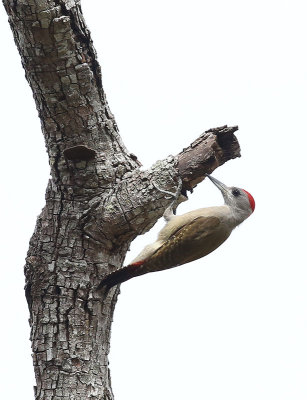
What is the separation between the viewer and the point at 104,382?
3.84 meters

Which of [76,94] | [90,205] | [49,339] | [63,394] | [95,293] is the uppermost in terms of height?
[76,94]

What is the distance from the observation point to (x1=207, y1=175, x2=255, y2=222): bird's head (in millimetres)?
4992

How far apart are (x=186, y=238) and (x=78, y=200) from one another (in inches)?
38.3

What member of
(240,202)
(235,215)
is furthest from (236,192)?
(235,215)

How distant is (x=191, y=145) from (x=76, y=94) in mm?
833

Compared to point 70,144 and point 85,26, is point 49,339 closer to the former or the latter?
point 70,144

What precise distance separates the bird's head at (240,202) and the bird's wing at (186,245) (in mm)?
362

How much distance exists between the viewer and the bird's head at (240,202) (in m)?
4.99

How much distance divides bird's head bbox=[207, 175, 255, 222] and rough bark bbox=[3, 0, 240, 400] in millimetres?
1215

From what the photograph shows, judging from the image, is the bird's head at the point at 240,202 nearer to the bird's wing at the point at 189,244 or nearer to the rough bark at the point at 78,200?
the bird's wing at the point at 189,244

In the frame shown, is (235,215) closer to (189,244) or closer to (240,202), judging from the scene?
(240,202)

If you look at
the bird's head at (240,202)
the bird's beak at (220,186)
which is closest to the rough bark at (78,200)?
the bird's head at (240,202)

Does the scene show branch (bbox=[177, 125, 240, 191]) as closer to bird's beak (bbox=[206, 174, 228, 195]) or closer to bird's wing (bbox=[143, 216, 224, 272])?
bird's wing (bbox=[143, 216, 224, 272])

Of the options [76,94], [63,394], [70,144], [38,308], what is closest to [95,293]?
[38,308]
